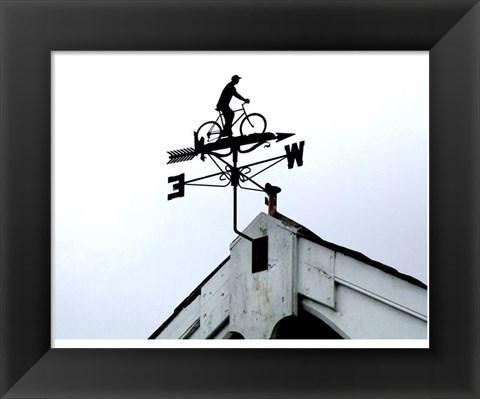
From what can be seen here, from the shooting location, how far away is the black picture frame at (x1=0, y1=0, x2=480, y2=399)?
62.2 inches

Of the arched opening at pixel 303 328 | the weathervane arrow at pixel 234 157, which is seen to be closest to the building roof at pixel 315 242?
the weathervane arrow at pixel 234 157

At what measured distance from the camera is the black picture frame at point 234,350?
62.2 inches

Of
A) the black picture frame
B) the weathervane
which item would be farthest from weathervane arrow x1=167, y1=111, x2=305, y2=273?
the black picture frame

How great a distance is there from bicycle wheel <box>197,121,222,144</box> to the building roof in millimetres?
252

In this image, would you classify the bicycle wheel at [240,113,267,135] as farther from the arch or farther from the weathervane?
the arch

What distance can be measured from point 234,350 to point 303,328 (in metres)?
0.20

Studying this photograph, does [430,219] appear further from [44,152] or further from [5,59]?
[5,59]

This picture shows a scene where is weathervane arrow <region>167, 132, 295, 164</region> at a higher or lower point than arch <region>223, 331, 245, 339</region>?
higher

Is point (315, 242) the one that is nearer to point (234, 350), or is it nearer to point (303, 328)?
point (303, 328)

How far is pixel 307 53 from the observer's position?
5.49 feet

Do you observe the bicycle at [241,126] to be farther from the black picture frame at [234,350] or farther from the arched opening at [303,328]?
the arched opening at [303,328]

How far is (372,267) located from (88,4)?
36.9 inches

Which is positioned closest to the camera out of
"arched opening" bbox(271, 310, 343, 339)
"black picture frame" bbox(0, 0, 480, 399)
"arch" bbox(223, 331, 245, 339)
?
"black picture frame" bbox(0, 0, 480, 399)

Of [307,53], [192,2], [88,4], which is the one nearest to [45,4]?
[88,4]
